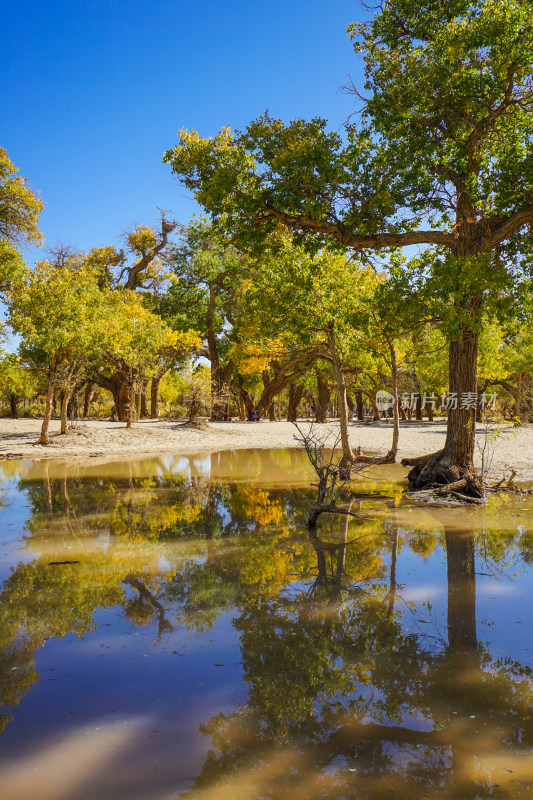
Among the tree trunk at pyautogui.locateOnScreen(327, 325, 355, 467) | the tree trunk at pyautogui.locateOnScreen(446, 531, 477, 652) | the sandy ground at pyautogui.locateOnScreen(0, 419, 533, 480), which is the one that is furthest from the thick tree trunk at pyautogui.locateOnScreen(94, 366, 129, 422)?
the tree trunk at pyautogui.locateOnScreen(446, 531, 477, 652)

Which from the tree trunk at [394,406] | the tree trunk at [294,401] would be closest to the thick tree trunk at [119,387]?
the tree trunk at [294,401]

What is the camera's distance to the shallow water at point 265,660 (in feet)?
10.7

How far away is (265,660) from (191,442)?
73.8ft

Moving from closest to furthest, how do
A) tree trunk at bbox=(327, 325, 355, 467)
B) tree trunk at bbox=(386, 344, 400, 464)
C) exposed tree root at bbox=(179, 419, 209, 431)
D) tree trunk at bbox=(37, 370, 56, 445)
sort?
tree trunk at bbox=(327, 325, 355, 467), tree trunk at bbox=(386, 344, 400, 464), tree trunk at bbox=(37, 370, 56, 445), exposed tree root at bbox=(179, 419, 209, 431)

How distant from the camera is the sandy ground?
2130cm

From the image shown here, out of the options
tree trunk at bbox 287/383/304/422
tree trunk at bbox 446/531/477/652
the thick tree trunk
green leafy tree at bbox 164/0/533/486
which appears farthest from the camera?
tree trunk at bbox 287/383/304/422

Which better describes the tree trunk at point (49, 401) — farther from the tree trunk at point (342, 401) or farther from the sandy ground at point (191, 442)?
the tree trunk at point (342, 401)

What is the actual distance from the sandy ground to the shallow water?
10.6m

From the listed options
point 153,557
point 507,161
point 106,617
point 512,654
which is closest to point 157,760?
point 106,617

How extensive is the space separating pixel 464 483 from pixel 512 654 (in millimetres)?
7630

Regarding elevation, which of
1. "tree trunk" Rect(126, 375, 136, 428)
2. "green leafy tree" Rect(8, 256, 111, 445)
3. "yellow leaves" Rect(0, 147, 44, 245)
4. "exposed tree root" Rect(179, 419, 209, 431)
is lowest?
"exposed tree root" Rect(179, 419, 209, 431)

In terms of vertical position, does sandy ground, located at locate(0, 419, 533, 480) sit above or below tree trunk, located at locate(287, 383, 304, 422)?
below

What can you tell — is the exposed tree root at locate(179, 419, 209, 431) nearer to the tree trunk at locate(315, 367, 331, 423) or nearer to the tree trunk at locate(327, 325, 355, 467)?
the tree trunk at locate(315, 367, 331, 423)

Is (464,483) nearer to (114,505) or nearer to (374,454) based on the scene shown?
(114,505)
